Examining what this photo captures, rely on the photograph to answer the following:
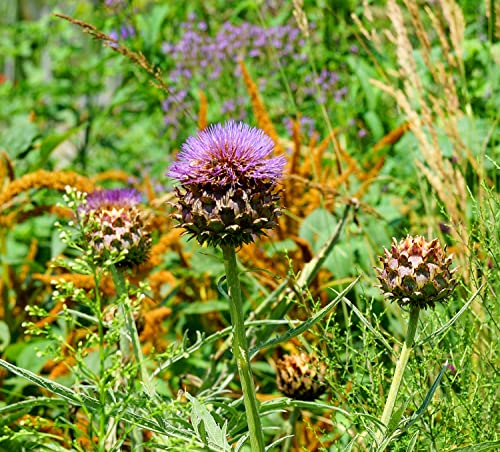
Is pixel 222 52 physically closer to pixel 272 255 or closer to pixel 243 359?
pixel 272 255

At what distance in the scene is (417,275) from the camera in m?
0.93

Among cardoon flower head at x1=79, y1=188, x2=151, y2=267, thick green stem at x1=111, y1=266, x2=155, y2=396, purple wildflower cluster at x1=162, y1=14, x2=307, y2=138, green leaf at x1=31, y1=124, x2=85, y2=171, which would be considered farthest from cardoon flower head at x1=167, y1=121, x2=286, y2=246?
purple wildflower cluster at x1=162, y1=14, x2=307, y2=138

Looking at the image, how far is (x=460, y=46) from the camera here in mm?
1742

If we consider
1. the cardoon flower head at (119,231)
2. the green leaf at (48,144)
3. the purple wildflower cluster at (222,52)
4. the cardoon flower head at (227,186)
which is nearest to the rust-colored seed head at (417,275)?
the cardoon flower head at (227,186)

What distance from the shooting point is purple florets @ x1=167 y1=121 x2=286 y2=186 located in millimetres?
919

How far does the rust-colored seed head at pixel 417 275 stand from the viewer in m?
0.93

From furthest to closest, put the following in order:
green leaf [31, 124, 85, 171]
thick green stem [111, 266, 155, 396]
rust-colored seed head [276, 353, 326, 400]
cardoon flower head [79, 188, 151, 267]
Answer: green leaf [31, 124, 85, 171] < rust-colored seed head [276, 353, 326, 400] < cardoon flower head [79, 188, 151, 267] < thick green stem [111, 266, 155, 396]

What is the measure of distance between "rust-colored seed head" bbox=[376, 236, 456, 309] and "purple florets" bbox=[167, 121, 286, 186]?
18 centimetres

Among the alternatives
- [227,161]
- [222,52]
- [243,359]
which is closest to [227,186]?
[227,161]

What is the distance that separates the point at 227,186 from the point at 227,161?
3 centimetres

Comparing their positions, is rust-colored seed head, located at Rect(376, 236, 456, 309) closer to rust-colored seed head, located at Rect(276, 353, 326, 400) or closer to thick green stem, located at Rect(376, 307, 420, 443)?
thick green stem, located at Rect(376, 307, 420, 443)

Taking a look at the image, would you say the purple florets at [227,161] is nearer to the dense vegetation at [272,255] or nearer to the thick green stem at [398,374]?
the dense vegetation at [272,255]

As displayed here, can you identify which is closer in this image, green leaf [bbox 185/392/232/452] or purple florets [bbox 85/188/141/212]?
green leaf [bbox 185/392/232/452]

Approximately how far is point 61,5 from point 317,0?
3.75 meters
